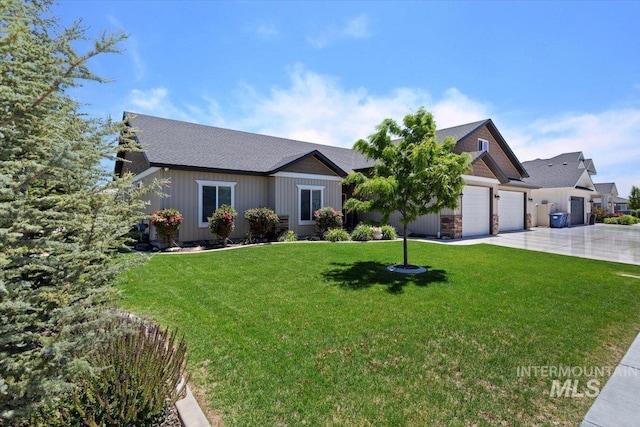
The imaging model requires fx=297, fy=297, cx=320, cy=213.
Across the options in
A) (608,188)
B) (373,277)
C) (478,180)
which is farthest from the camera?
(608,188)

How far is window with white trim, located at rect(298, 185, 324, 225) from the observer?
53.1 ft

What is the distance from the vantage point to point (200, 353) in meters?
3.97

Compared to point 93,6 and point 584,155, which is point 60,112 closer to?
point 93,6

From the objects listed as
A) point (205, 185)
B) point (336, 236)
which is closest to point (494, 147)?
point (336, 236)

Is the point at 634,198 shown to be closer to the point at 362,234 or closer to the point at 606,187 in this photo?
the point at 606,187

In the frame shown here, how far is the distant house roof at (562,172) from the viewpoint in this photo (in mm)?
27672

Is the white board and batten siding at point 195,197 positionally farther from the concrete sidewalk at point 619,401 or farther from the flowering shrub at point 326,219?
the concrete sidewalk at point 619,401

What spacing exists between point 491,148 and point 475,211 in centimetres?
718

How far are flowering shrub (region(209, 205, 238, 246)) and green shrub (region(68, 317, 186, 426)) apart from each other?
1001cm

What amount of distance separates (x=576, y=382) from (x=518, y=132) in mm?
23308

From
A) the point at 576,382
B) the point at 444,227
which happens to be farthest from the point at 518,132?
the point at 576,382

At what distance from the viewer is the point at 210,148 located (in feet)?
50.8

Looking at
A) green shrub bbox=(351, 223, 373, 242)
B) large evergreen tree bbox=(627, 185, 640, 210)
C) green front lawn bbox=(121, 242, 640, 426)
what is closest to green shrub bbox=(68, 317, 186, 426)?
green front lawn bbox=(121, 242, 640, 426)

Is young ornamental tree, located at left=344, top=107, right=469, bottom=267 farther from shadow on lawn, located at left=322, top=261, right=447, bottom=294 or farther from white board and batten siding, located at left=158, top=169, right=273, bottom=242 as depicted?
white board and batten siding, located at left=158, top=169, right=273, bottom=242
